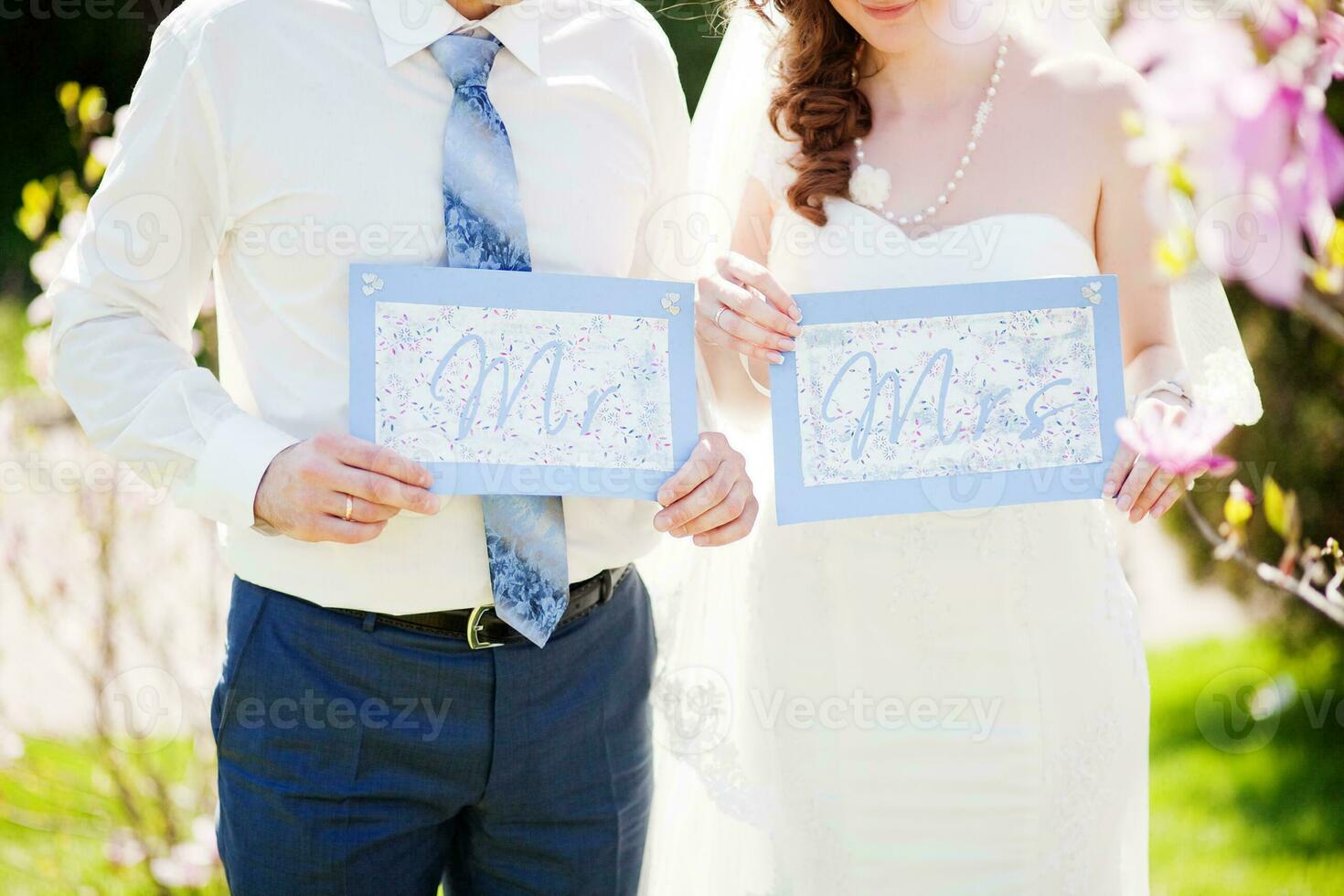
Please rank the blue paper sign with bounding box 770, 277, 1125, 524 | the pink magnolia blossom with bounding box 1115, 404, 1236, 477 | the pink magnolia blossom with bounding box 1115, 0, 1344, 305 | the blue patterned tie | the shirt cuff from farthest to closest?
1. the blue paper sign with bounding box 770, 277, 1125, 524
2. the blue patterned tie
3. the shirt cuff
4. the pink magnolia blossom with bounding box 1115, 404, 1236, 477
5. the pink magnolia blossom with bounding box 1115, 0, 1344, 305

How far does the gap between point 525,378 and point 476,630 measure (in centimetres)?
39

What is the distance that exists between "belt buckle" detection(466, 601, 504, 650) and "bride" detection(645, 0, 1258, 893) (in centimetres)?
58

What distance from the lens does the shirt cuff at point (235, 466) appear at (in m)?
1.74

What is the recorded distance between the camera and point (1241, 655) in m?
5.02

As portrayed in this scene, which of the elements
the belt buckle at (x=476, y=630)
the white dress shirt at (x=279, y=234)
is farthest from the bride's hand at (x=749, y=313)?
the belt buckle at (x=476, y=630)

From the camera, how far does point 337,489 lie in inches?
67.2

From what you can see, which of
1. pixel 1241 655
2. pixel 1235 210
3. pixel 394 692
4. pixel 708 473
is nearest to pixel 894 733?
pixel 708 473

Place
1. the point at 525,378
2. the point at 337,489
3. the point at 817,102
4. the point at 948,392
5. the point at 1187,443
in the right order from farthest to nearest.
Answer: the point at 817,102 → the point at 948,392 → the point at 525,378 → the point at 337,489 → the point at 1187,443

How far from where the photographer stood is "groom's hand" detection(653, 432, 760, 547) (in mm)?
1869

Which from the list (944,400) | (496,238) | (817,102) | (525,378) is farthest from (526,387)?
(817,102)

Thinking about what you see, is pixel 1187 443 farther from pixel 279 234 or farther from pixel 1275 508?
pixel 279 234

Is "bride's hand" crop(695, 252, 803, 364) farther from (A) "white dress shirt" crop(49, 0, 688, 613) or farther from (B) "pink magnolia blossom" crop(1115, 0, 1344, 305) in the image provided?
(B) "pink magnolia blossom" crop(1115, 0, 1344, 305)

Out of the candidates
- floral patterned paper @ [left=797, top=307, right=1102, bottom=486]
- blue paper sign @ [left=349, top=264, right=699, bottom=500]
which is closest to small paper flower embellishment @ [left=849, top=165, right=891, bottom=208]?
floral patterned paper @ [left=797, top=307, right=1102, bottom=486]

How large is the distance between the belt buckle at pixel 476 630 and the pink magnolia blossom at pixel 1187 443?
948 millimetres
